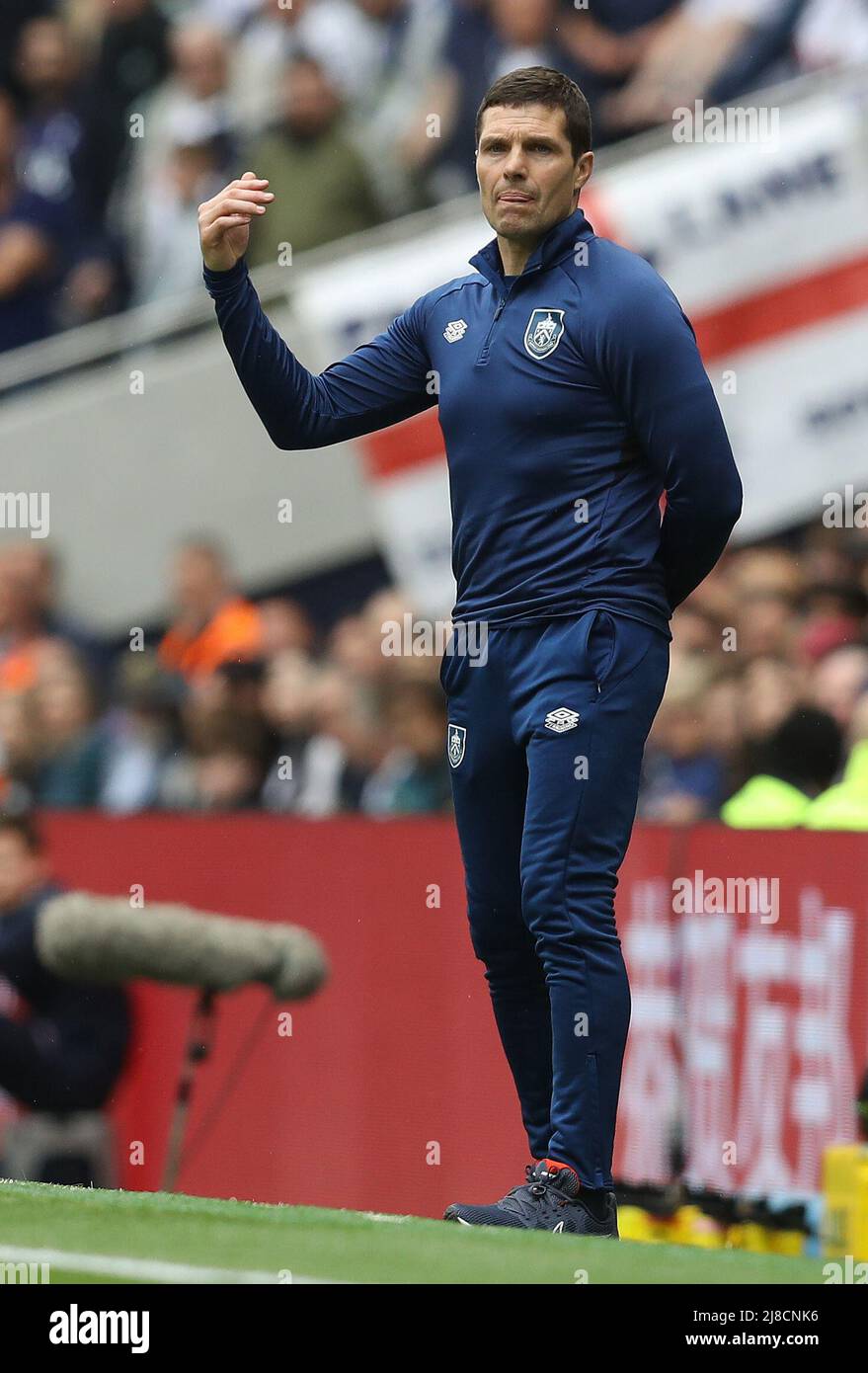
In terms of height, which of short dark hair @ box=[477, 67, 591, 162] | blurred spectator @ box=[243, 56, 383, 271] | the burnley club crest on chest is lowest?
the burnley club crest on chest

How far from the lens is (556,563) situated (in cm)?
459

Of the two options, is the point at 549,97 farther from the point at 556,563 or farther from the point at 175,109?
the point at 175,109

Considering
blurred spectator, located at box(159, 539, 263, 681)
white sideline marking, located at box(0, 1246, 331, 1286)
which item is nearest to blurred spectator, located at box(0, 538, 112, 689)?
blurred spectator, located at box(159, 539, 263, 681)

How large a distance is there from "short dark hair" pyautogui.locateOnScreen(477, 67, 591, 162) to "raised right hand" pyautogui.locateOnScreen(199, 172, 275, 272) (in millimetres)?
474

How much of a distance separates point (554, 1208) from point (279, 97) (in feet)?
23.1

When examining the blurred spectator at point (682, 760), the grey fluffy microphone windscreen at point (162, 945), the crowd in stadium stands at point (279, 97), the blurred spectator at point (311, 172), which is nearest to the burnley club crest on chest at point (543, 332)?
the blurred spectator at point (682, 760)

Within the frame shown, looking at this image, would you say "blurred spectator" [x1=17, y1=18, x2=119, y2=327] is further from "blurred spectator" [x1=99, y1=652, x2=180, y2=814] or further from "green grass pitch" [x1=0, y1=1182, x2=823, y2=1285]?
"green grass pitch" [x1=0, y1=1182, x2=823, y2=1285]

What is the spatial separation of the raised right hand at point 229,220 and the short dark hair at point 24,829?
3.95 metres

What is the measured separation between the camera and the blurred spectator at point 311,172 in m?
10.2

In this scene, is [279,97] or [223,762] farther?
[279,97]

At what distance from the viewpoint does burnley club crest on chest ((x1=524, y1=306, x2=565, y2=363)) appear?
4590 mm

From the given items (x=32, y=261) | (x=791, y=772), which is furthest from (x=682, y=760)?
(x=32, y=261)

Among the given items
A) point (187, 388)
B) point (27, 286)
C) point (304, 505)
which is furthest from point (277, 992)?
point (27, 286)

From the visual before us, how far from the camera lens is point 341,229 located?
33.7ft
